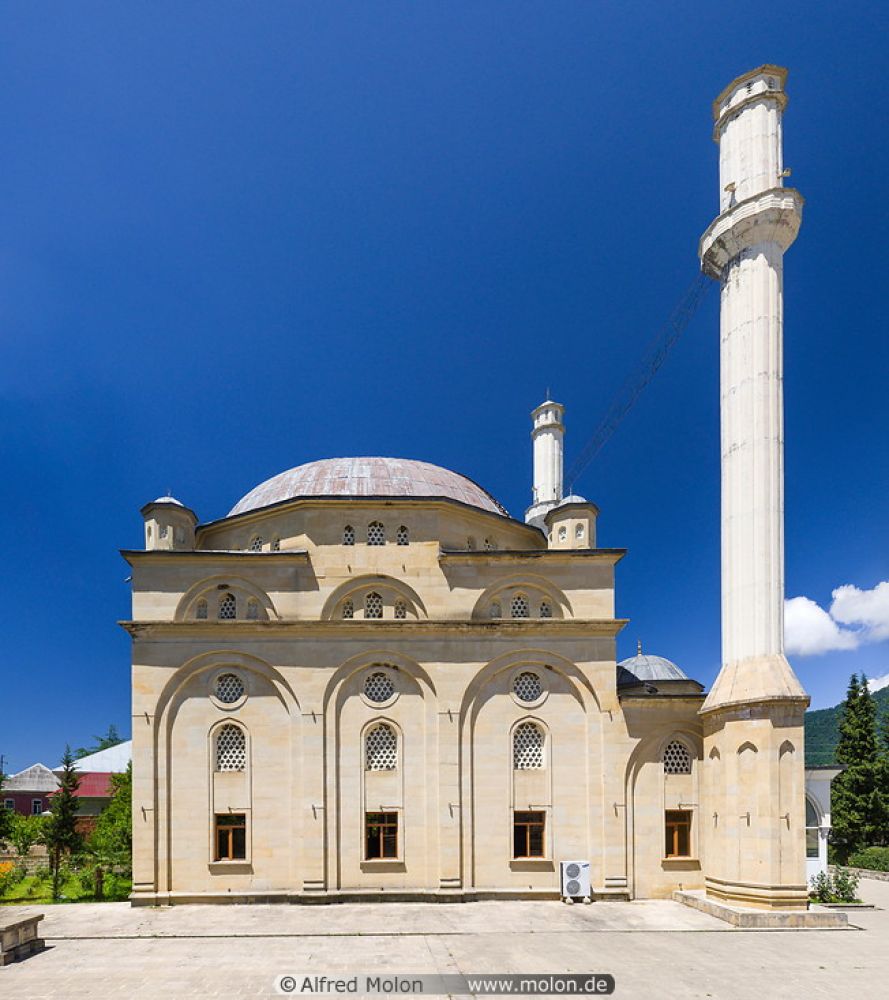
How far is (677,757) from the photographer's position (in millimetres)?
21594

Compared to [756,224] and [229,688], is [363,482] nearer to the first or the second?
[229,688]

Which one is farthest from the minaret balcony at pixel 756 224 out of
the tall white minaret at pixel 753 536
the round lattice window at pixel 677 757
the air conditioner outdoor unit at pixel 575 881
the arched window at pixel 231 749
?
the arched window at pixel 231 749

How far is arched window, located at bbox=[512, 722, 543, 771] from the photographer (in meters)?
21.6

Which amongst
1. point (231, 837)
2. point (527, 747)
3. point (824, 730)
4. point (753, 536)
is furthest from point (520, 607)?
point (824, 730)

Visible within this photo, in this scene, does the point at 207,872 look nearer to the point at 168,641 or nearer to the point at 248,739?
the point at 248,739

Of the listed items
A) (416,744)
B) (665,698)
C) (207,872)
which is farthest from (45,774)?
(665,698)

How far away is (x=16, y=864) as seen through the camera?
30000 mm

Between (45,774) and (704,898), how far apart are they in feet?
187

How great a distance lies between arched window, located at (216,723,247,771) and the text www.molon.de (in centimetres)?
786

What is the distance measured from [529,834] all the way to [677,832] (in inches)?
173

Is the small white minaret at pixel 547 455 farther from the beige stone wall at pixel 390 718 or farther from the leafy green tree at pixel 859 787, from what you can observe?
the leafy green tree at pixel 859 787

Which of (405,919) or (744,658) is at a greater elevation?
(744,658)

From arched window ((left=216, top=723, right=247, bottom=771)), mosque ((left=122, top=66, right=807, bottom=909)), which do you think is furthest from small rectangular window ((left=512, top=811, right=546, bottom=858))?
arched window ((left=216, top=723, right=247, bottom=771))

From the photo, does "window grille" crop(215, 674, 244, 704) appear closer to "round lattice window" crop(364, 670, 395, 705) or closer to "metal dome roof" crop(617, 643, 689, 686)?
"round lattice window" crop(364, 670, 395, 705)
